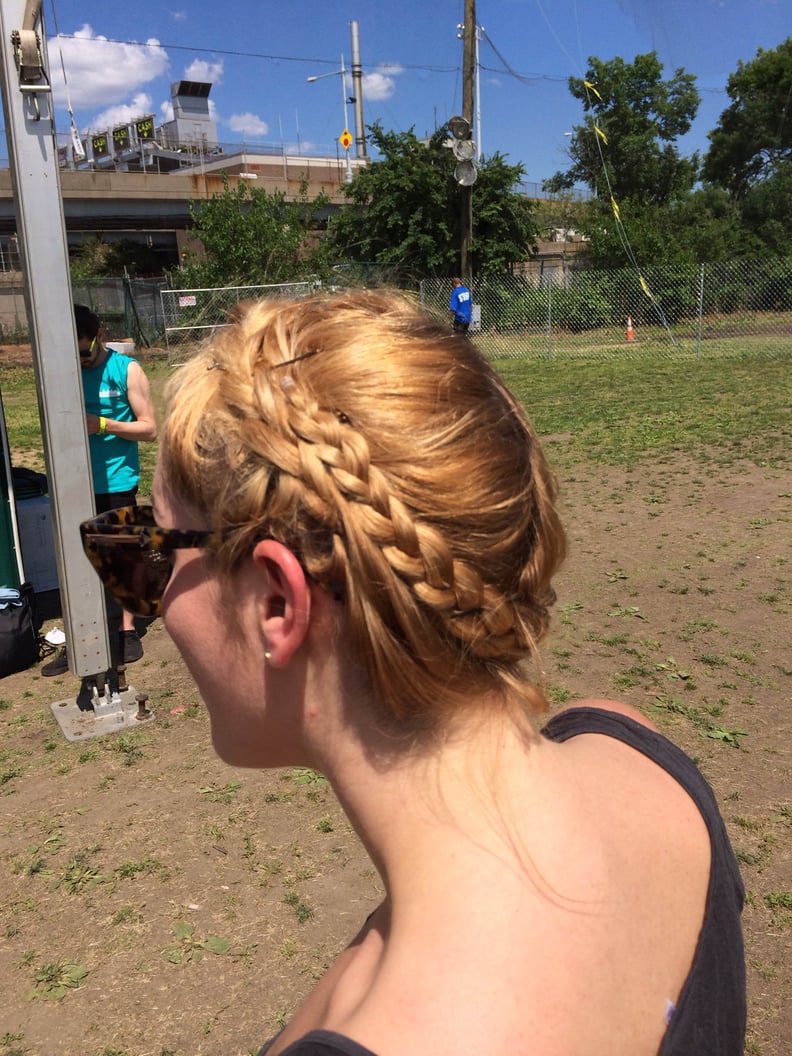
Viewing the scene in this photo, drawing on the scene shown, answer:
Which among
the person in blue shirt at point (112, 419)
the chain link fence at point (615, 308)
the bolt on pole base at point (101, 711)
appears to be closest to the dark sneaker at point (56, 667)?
the person in blue shirt at point (112, 419)

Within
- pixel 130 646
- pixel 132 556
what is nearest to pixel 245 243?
pixel 130 646

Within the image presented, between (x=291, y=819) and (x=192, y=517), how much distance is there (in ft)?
9.67

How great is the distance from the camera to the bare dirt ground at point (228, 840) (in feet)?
8.98

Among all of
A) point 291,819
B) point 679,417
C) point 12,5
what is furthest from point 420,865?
point 679,417

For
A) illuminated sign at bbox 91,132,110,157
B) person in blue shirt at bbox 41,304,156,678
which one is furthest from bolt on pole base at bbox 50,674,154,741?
illuminated sign at bbox 91,132,110,157

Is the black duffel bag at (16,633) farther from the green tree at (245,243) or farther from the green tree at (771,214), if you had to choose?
the green tree at (771,214)

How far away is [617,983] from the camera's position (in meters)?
0.80

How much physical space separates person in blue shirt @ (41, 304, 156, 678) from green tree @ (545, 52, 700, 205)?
4737 cm

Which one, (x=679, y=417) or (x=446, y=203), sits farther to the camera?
(x=446, y=203)

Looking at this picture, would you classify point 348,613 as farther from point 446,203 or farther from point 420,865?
point 446,203

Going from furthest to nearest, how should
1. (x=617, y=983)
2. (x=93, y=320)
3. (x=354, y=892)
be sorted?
1. (x=93, y=320)
2. (x=354, y=892)
3. (x=617, y=983)

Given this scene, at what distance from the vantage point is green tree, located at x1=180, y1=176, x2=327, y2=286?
90.9 ft

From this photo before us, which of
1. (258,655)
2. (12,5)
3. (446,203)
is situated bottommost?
(258,655)

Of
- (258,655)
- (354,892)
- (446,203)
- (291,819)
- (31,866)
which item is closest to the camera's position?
(258,655)
